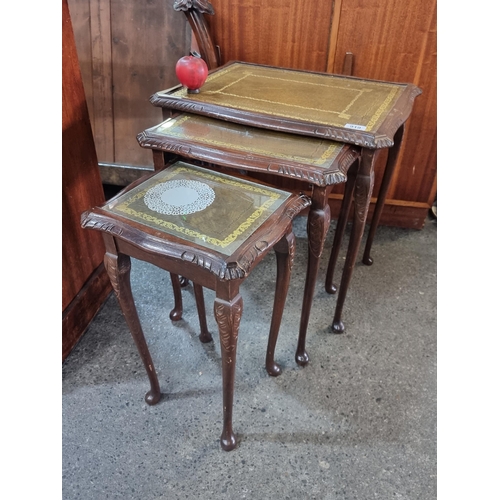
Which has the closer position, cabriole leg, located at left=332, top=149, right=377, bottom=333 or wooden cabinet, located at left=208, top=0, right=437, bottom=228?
cabriole leg, located at left=332, top=149, right=377, bottom=333

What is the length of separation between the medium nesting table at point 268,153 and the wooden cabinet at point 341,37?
0.62 m

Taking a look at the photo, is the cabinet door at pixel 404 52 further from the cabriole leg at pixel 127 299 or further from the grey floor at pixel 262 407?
the cabriole leg at pixel 127 299

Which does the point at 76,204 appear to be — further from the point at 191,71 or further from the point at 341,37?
the point at 341,37

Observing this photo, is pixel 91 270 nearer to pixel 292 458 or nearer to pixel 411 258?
pixel 292 458

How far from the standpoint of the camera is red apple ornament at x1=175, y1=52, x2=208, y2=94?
1.27m

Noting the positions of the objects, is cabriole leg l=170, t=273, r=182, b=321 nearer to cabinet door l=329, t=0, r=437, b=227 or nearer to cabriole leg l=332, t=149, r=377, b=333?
cabriole leg l=332, t=149, r=377, b=333

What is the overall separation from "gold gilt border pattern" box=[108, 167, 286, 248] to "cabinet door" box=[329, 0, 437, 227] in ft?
2.88

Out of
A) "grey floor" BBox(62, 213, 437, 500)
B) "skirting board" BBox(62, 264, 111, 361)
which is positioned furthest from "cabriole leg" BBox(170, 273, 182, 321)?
"skirting board" BBox(62, 264, 111, 361)

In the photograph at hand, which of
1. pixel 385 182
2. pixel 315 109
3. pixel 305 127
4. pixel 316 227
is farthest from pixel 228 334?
pixel 385 182

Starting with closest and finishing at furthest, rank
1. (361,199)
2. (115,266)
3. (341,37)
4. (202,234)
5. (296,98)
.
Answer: (202,234), (115,266), (361,199), (296,98), (341,37)

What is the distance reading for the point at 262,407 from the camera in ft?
4.25

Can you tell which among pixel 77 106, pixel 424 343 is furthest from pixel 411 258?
pixel 77 106

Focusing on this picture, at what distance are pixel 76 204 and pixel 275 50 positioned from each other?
95cm

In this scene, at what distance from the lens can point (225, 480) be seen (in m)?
1.12
